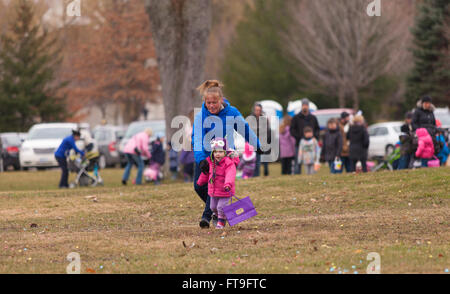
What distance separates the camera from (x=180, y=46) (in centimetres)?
2058

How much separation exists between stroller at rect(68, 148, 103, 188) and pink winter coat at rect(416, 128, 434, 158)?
27.5 feet

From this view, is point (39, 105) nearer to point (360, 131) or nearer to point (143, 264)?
point (360, 131)

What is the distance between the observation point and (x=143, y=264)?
24.5ft

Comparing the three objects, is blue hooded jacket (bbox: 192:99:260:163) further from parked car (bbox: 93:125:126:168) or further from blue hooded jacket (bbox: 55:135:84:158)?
parked car (bbox: 93:125:126:168)

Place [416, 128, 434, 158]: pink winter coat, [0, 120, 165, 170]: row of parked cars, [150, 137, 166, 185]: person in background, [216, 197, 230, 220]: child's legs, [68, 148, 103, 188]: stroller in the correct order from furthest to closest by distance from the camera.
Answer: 1. [0, 120, 165, 170]: row of parked cars
2. [150, 137, 166, 185]: person in background
3. [68, 148, 103, 188]: stroller
4. [416, 128, 434, 158]: pink winter coat
5. [216, 197, 230, 220]: child's legs

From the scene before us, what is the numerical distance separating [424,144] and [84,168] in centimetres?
871

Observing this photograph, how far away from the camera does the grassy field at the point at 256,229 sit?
739 centimetres

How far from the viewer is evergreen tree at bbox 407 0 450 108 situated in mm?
35750

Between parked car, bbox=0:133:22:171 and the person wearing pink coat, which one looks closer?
the person wearing pink coat

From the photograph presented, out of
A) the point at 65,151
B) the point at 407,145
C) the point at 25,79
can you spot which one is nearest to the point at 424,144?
the point at 407,145

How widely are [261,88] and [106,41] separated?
59.2 ft

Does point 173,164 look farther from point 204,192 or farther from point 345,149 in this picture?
point 204,192

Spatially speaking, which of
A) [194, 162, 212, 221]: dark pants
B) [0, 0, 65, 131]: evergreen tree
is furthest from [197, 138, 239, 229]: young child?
[0, 0, 65, 131]: evergreen tree
